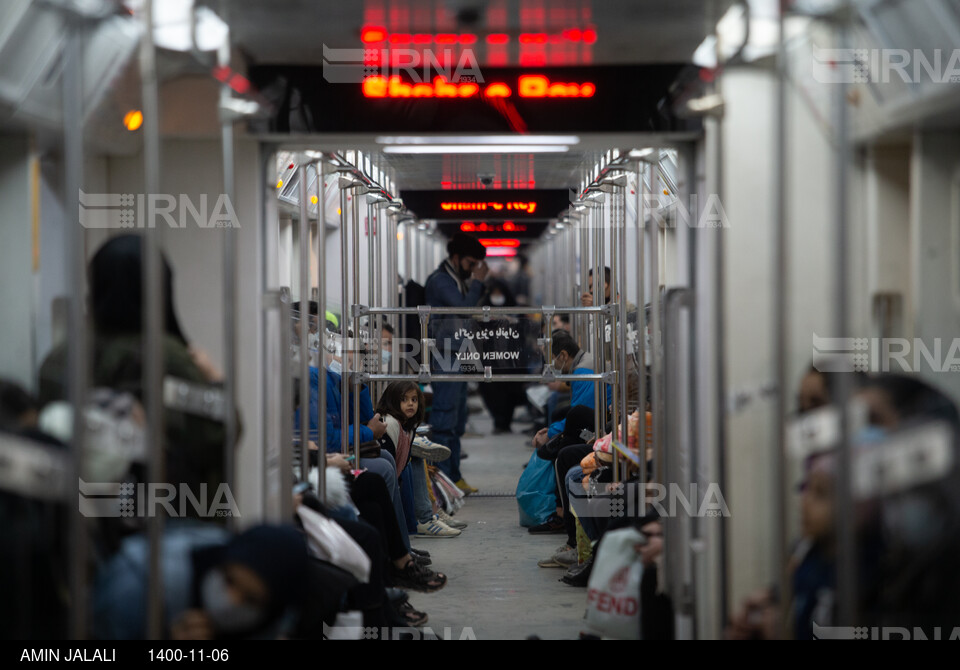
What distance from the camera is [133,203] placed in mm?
2930

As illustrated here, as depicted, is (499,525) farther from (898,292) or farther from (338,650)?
(898,292)

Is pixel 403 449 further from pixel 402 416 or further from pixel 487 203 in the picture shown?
pixel 487 203

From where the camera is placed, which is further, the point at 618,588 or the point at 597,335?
the point at 597,335

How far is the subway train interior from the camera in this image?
2557 millimetres

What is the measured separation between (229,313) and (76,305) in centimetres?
86

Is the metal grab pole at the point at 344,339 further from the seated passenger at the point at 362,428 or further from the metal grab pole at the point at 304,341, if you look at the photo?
the metal grab pole at the point at 304,341

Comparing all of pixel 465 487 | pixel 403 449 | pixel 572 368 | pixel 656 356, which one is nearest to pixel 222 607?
pixel 656 356

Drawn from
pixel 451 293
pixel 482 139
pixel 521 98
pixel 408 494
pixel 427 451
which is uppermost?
pixel 521 98

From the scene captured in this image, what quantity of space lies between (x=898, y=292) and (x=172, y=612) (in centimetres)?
232

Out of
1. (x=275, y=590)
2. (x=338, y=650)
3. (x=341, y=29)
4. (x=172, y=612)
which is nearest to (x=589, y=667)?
(x=338, y=650)

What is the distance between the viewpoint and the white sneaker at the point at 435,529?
732 centimetres

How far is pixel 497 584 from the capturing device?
19.6 feet

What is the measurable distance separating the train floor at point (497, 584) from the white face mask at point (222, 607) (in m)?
1.77

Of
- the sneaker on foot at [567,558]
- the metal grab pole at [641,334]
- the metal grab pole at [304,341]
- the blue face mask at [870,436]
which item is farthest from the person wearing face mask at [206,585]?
the sneaker on foot at [567,558]
